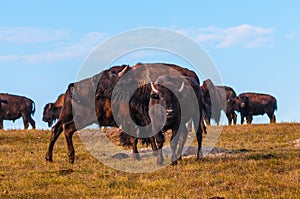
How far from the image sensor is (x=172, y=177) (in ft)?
37.9

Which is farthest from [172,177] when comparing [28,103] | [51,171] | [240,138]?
[28,103]

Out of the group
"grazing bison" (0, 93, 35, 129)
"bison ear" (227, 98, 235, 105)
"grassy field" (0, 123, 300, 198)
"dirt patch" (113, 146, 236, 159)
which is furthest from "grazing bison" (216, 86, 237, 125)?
"grassy field" (0, 123, 300, 198)

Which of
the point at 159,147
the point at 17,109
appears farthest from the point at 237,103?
the point at 159,147

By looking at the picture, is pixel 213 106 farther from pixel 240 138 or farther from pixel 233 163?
pixel 233 163

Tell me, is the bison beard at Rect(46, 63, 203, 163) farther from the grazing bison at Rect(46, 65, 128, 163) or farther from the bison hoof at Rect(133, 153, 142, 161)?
the bison hoof at Rect(133, 153, 142, 161)

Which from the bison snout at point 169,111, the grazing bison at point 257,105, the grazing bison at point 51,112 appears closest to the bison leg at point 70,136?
the bison snout at point 169,111

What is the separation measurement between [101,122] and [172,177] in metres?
4.02

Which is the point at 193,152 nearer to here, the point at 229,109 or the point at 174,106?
the point at 174,106

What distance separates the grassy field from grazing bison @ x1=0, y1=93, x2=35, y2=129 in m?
26.8

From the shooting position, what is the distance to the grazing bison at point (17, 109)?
43.1 meters

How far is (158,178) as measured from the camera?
37.5 ft

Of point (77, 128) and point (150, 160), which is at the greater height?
point (77, 128)

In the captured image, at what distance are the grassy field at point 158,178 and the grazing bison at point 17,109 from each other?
26756 millimetres

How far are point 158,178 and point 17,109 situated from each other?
3372 cm
